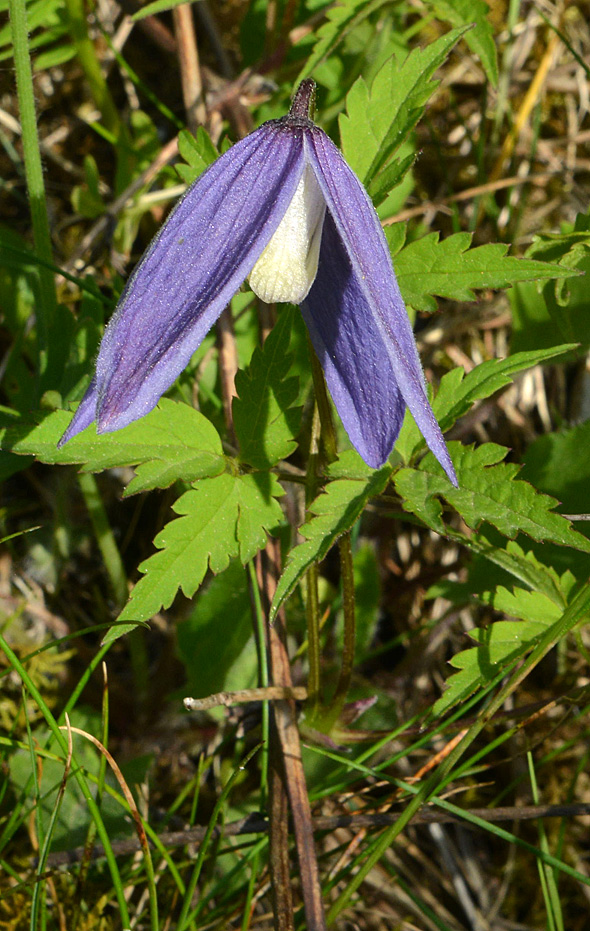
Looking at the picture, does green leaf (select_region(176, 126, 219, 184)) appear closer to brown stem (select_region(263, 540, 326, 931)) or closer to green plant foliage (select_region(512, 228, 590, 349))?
green plant foliage (select_region(512, 228, 590, 349))

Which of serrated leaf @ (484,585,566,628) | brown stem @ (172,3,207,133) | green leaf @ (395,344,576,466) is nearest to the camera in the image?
green leaf @ (395,344,576,466)

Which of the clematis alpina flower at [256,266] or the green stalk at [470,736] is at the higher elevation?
the clematis alpina flower at [256,266]

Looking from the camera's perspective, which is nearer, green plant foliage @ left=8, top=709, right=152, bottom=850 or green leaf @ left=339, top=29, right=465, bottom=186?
green leaf @ left=339, top=29, right=465, bottom=186

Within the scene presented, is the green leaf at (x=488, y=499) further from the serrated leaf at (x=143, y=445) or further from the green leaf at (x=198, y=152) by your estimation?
the green leaf at (x=198, y=152)

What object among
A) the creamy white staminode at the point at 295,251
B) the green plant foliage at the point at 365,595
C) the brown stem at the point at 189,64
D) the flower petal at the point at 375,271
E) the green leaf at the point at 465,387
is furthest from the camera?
the brown stem at the point at 189,64

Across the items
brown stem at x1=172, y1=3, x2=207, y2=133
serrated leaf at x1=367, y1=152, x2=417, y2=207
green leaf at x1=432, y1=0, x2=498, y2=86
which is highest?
brown stem at x1=172, y1=3, x2=207, y2=133

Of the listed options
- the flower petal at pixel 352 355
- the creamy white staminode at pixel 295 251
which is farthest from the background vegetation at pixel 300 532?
the creamy white staminode at pixel 295 251

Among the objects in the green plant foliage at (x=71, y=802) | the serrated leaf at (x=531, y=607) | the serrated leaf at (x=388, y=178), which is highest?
the serrated leaf at (x=388, y=178)

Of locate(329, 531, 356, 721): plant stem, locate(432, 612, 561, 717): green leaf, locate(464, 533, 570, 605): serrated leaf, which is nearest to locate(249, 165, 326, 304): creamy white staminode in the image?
locate(329, 531, 356, 721): plant stem
